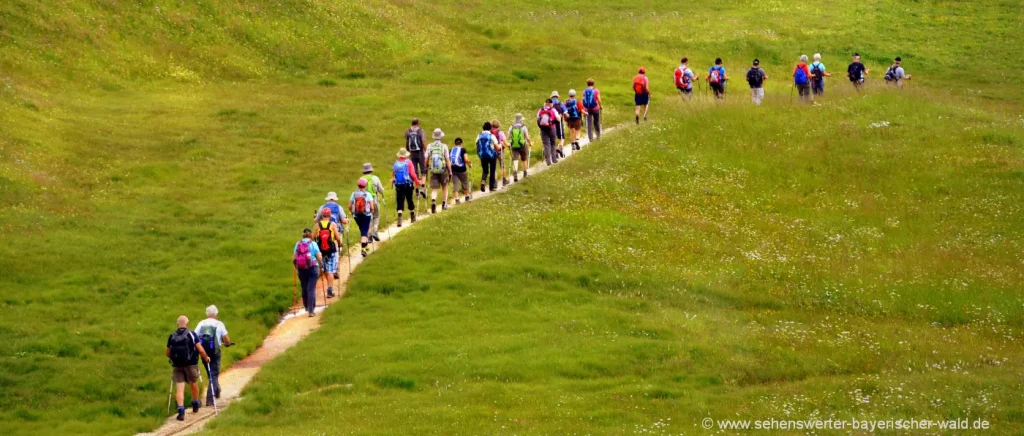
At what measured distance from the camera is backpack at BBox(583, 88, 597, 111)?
49.6m

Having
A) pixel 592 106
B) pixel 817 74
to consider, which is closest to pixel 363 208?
pixel 592 106

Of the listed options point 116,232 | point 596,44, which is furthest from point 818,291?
point 596,44

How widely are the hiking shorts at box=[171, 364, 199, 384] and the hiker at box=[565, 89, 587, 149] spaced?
77.1 ft

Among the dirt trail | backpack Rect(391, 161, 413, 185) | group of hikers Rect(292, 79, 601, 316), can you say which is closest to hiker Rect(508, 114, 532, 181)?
group of hikers Rect(292, 79, 601, 316)

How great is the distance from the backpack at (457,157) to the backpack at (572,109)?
7958 millimetres

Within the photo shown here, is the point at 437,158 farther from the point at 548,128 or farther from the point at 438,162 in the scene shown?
the point at 548,128

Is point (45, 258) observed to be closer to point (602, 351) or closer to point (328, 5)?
point (602, 351)

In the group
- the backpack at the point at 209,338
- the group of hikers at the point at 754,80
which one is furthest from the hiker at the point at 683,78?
the backpack at the point at 209,338

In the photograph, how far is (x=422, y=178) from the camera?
1804 inches

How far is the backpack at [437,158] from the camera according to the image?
4075cm

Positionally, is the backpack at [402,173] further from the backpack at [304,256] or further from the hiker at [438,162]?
the backpack at [304,256]

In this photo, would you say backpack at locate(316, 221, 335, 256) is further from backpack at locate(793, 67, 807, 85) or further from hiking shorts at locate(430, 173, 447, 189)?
backpack at locate(793, 67, 807, 85)

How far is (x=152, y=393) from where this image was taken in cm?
2864

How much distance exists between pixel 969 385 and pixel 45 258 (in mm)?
25401
